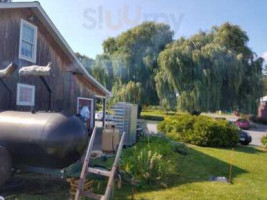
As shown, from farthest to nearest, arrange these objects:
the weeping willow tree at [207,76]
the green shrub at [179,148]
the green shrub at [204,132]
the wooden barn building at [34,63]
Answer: the weeping willow tree at [207,76], the green shrub at [204,132], the green shrub at [179,148], the wooden barn building at [34,63]

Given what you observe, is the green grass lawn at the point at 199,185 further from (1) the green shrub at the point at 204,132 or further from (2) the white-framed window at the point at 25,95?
(2) the white-framed window at the point at 25,95

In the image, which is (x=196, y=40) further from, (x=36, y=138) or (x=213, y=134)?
(x=36, y=138)

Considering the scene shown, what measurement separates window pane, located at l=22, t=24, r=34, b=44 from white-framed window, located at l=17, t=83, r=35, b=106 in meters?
1.75

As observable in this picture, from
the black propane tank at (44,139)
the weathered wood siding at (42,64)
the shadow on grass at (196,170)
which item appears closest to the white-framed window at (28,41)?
the weathered wood siding at (42,64)

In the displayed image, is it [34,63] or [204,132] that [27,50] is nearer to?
[34,63]

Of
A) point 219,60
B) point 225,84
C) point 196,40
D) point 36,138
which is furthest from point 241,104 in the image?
point 36,138

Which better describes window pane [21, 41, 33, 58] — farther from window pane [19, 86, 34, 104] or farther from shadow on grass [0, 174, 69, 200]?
shadow on grass [0, 174, 69, 200]

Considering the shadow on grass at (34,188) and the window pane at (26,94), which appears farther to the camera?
the window pane at (26,94)

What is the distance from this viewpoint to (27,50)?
12.0m

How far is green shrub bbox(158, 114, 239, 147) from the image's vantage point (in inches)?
629

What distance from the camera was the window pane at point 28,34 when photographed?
11.9 meters

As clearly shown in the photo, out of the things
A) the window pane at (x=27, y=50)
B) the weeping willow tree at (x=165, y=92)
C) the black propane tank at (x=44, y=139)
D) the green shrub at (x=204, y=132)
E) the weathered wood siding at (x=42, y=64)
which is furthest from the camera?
the weeping willow tree at (x=165, y=92)

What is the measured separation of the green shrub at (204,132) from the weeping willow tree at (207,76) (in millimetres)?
10285

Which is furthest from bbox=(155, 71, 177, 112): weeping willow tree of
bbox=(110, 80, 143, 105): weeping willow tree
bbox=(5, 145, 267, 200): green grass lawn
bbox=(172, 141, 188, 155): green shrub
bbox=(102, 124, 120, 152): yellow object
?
bbox=(102, 124, 120, 152): yellow object
